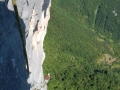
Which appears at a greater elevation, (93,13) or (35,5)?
(35,5)

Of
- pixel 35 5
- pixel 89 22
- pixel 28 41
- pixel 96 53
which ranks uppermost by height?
pixel 35 5

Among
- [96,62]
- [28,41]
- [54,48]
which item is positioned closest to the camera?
[28,41]

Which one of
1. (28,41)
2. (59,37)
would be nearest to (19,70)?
(28,41)

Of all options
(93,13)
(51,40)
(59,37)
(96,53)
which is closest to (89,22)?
(93,13)

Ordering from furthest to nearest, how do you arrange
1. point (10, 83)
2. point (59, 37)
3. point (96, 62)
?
point (96, 62) → point (59, 37) → point (10, 83)

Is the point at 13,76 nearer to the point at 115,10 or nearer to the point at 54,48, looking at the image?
the point at 54,48

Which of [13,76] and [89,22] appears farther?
[89,22]
